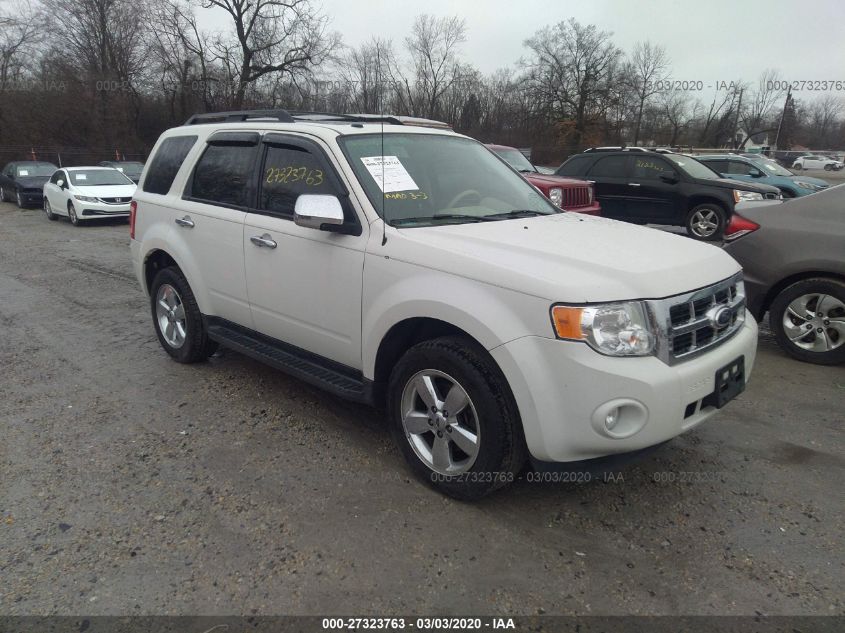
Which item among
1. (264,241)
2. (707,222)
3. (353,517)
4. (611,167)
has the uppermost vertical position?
(611,167)

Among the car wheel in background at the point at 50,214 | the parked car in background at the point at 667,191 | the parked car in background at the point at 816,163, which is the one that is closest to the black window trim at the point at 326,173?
the parked car in background at the point at 667,191

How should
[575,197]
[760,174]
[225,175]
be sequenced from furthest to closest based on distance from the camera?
[760,174] → [575,197] → [225,175]

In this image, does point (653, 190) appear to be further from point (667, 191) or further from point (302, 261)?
point (302, 261)

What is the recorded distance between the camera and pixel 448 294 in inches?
113

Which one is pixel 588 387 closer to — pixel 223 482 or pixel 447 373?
pixel 447 373

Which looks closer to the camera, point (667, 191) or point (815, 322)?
point (815, 322)

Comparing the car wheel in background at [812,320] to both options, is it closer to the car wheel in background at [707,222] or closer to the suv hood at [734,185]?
the car wheel in background at [707,222]

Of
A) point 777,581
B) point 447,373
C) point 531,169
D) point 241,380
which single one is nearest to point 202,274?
point 241,380

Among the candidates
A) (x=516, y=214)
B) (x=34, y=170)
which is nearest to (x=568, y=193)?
(x=516, y=214)

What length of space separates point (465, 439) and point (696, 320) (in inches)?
49.4

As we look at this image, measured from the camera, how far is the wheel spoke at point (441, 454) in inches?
121

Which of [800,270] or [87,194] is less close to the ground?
[800,270]

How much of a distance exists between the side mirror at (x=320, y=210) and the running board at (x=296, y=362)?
897 millimetres

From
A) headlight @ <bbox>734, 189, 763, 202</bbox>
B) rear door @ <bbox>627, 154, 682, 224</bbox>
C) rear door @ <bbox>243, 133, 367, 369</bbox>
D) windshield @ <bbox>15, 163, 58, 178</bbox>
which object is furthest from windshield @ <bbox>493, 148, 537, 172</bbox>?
windshield @ <bbox>15, 163, 58, 178</bbox>
